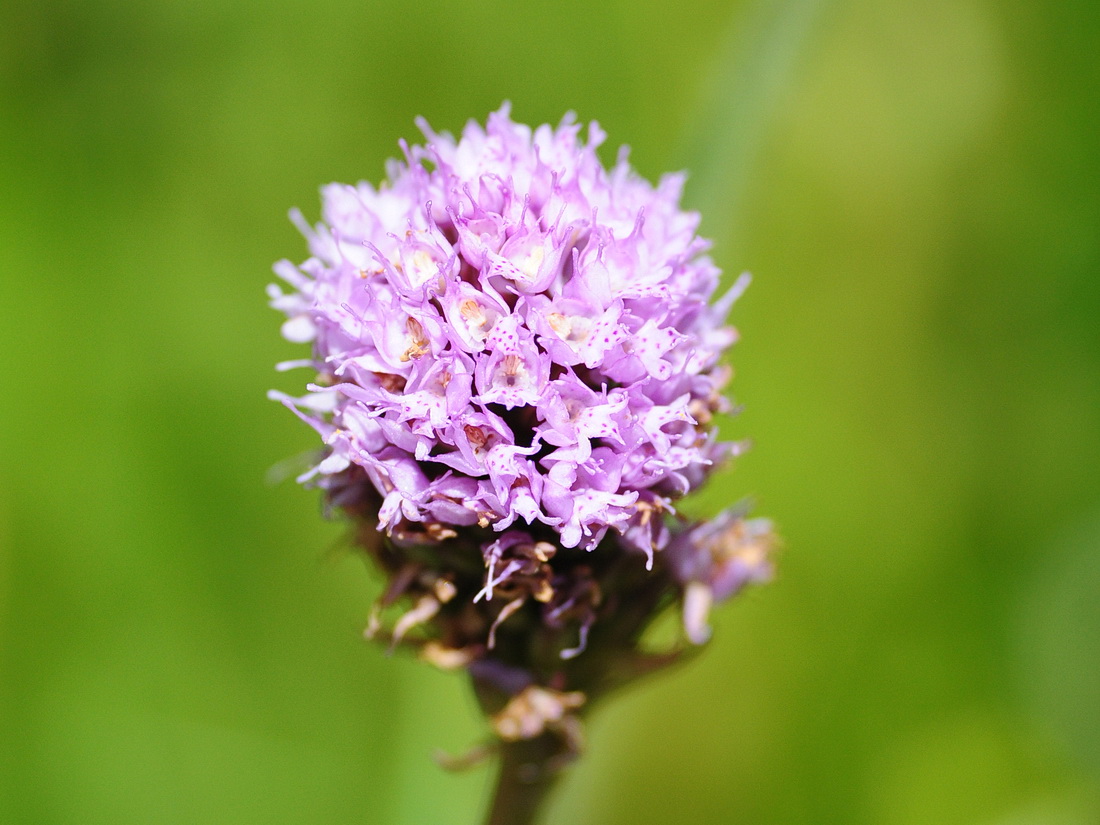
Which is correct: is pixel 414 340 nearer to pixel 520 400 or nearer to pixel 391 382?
pixel 391 382

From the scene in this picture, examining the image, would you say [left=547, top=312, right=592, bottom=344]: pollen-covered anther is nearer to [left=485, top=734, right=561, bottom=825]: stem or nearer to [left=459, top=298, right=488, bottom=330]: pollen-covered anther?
[left=459, top=298, right=488, bottom=330]: pollen-covered anther

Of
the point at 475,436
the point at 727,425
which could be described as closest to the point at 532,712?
the point at 475,436

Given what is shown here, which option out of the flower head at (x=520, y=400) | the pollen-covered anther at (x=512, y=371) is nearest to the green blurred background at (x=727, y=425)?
the flower head at (x=520, y=400)

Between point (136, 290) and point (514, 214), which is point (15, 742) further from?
point (514, 214)

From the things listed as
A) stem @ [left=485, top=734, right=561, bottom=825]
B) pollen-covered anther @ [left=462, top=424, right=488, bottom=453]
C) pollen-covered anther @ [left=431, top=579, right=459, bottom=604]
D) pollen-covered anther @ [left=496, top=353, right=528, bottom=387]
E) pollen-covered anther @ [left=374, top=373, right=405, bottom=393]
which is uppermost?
pollen-covered anther @ [left=374, top=373, right=405, bottom=393]

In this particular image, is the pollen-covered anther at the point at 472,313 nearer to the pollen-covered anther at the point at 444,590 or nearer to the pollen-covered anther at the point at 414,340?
the pollen-covered anther at the point at 414,340

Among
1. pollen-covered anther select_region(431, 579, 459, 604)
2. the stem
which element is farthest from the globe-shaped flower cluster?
the stem

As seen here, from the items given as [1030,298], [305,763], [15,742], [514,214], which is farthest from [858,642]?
[15,742]
